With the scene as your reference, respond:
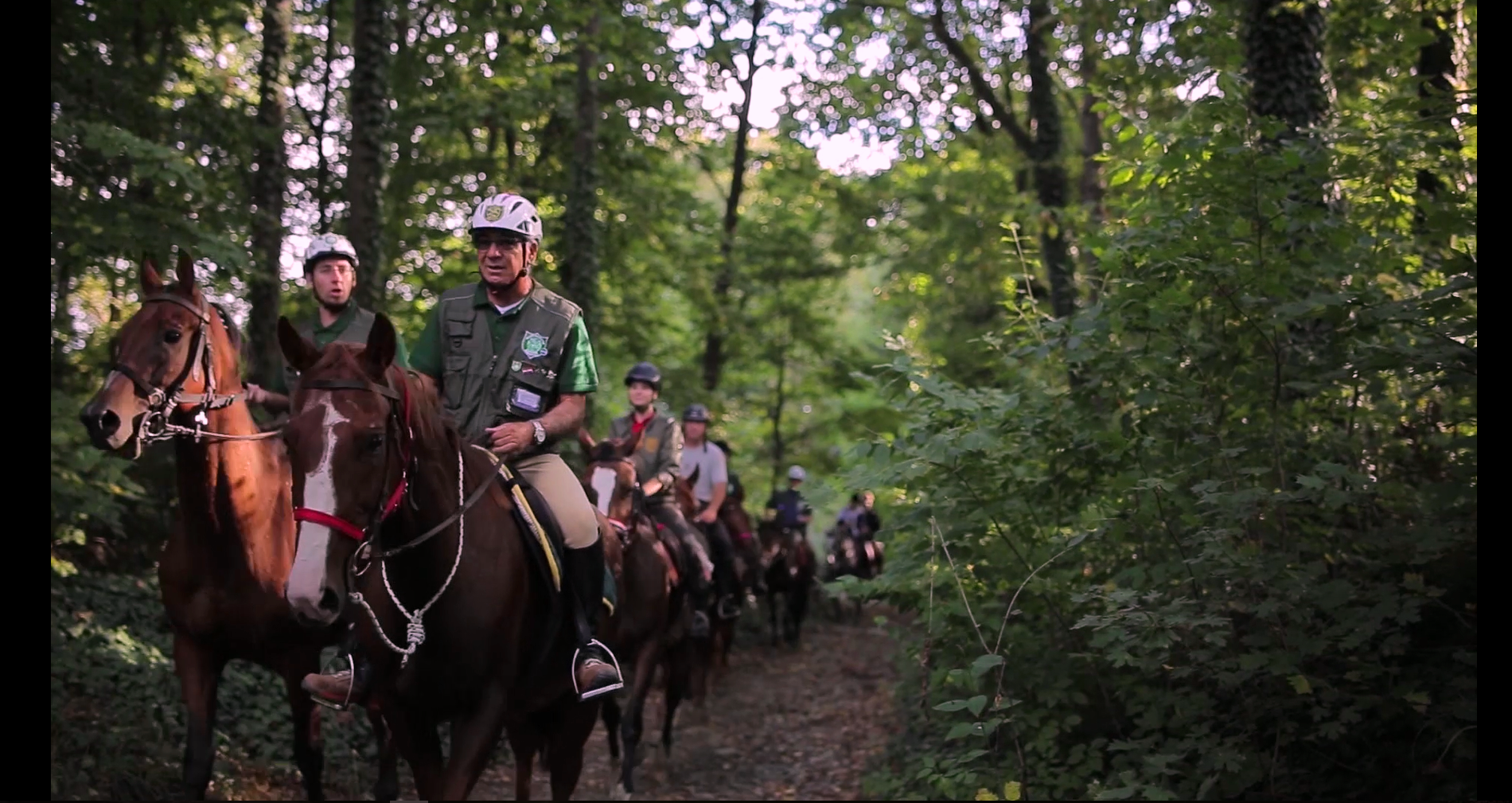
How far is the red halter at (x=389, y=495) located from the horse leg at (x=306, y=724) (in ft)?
8.12

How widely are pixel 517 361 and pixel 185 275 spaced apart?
76.6 inches

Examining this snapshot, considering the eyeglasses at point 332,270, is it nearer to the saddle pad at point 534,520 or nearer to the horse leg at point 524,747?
the saddle pad at point 534,520

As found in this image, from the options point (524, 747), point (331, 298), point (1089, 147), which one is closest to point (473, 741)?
point (524, 747)

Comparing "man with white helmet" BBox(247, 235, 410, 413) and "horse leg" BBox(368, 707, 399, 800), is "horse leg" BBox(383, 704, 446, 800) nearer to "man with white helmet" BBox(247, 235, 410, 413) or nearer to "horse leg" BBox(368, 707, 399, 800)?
"horse leg" BBox(368, 707, 399, 800)

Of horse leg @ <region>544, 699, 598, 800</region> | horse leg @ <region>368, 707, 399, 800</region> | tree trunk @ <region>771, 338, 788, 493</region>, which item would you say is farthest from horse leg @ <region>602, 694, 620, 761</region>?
tree trunk @ <region>771, 338, 788, 493</region>

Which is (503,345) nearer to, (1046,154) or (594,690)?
(594,690)

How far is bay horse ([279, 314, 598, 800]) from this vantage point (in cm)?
404

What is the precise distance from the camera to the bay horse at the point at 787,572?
64.6ft

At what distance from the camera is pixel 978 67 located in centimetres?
1802

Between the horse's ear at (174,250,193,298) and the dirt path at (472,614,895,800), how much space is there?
4580 millimetres

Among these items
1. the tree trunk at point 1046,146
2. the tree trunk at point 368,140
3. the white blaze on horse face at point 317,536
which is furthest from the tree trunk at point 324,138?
the white blaze on horse face at point 317,536

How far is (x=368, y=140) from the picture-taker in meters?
11.0
